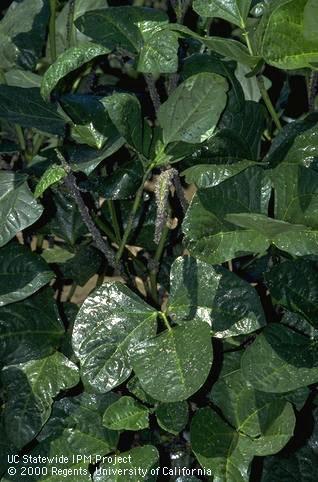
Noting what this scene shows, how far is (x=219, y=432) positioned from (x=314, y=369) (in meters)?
0.20

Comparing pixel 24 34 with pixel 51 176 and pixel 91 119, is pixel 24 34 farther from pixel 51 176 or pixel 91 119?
pixel 51 176

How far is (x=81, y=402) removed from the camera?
1.28m

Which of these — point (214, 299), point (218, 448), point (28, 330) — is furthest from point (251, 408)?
point (28, 330)

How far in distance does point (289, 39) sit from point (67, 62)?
0.30 m

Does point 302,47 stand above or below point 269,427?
above

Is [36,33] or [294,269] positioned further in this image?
[36,33]

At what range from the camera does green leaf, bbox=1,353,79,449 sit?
4.15ft

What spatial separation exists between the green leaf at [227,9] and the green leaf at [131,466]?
64 centimetres

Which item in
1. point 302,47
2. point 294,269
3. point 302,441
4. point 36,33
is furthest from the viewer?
point 36,33

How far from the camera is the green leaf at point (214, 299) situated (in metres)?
1.13

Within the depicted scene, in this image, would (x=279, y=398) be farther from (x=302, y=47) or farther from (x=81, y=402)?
(x=302, y=47)

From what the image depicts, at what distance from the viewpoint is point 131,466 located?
1205 mm

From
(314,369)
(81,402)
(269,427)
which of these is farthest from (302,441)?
(81,402)

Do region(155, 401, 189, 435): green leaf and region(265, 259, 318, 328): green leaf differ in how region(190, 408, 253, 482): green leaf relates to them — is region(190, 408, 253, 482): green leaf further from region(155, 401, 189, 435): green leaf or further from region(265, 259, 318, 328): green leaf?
region(265, 259, 318, 328): green leaf
